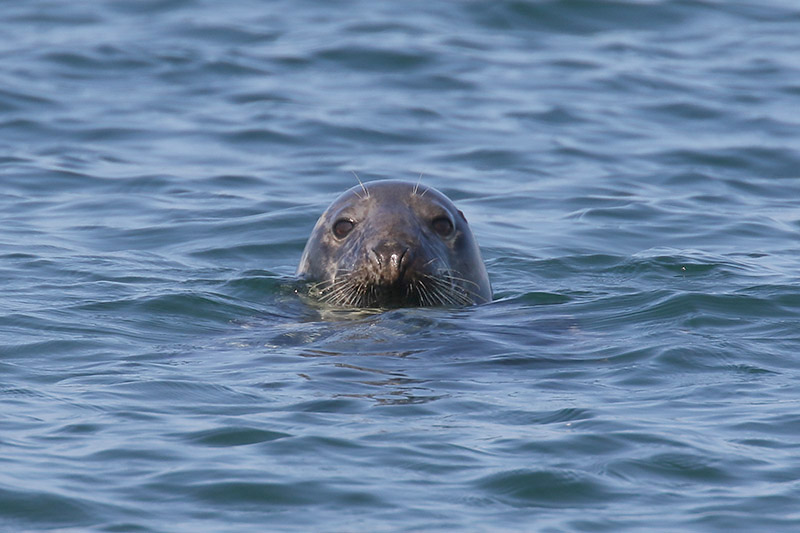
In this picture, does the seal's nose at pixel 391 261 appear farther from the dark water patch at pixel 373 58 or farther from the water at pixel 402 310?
the dark water patch at pixel 373 58

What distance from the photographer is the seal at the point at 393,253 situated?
29.8ft

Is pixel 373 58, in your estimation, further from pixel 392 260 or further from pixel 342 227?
pixel 392 260

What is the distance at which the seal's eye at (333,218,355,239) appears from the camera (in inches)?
386

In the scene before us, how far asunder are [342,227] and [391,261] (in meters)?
1.00

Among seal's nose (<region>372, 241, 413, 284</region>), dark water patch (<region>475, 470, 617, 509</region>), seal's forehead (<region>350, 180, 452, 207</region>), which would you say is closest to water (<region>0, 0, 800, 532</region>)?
dark water patch (<region>475, 470, 617, 509</region>)

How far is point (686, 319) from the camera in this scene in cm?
943

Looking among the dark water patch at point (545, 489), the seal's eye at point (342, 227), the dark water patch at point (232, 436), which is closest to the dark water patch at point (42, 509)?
the dark water patch at point (232, 436)

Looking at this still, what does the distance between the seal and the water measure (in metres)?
0.23

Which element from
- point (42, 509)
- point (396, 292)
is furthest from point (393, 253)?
point (42, 509)

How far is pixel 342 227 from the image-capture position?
9852 mm

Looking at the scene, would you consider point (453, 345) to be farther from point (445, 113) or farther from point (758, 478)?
point (445, 113)

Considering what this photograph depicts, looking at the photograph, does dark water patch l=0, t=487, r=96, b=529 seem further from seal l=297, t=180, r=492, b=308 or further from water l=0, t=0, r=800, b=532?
seal l=297, t=180, r=492, b=308

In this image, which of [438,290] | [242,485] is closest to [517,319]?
[438,290]

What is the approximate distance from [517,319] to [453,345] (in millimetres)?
1041
